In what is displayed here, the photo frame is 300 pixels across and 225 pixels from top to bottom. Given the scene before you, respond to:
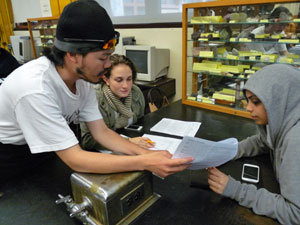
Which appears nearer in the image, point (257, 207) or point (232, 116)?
point (257, 207)

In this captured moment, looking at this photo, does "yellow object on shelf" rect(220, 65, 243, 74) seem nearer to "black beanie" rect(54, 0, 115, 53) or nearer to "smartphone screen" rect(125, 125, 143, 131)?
"smartphone screen" rect(125, 125, 143, 131)

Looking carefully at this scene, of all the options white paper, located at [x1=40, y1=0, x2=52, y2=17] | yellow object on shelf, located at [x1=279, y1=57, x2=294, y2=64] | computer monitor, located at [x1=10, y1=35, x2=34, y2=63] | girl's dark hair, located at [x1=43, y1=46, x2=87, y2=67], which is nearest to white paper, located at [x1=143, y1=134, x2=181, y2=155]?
girl's dark hair, located at [x1=43, y1=46, x2=87, y2=67]

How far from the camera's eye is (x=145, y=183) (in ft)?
2.52

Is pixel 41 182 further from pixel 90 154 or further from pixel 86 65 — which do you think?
pixel 86 65

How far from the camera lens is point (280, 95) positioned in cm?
76

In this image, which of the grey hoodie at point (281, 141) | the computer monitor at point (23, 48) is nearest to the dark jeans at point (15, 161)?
the grey hoodie at point (281, 141)

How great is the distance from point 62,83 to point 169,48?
2020mm

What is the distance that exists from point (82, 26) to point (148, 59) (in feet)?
5.61

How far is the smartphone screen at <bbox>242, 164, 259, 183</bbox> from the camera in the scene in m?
0.89

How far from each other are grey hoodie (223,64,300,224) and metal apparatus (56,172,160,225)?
0.33m

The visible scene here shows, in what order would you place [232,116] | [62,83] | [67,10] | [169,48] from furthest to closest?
[169,48], [232,116], [62,83], [67,10]

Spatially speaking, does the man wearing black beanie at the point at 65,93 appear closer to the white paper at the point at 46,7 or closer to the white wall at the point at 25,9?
the white paper at the point at 46,7

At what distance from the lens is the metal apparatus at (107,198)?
65 cm

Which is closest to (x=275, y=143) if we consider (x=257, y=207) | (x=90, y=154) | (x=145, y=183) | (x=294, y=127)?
(x=294, y=127)
